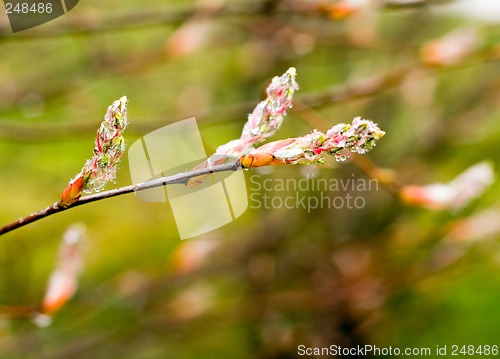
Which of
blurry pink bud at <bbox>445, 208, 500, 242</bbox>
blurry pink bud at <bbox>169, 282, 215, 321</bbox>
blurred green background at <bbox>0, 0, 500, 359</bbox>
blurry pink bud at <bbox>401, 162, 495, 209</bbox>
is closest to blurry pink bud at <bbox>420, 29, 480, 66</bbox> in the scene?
blurred green background at <bbox>0, 0, 500, 359</bbox>

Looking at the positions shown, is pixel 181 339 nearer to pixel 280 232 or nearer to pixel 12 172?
pixel 280 232

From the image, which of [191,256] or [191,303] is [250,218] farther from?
[191,256]

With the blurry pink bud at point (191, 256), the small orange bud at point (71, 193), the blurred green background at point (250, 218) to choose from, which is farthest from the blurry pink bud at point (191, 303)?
the small orange bud at point (71, 193)

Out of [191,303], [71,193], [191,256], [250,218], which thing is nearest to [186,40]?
[191,256]

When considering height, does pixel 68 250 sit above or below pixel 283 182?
above

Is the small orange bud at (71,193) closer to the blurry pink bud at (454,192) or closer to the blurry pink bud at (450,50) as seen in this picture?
the blurry pink bud at (454,192)

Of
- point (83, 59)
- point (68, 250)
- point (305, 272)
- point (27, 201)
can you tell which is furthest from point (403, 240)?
point (27, 201)
